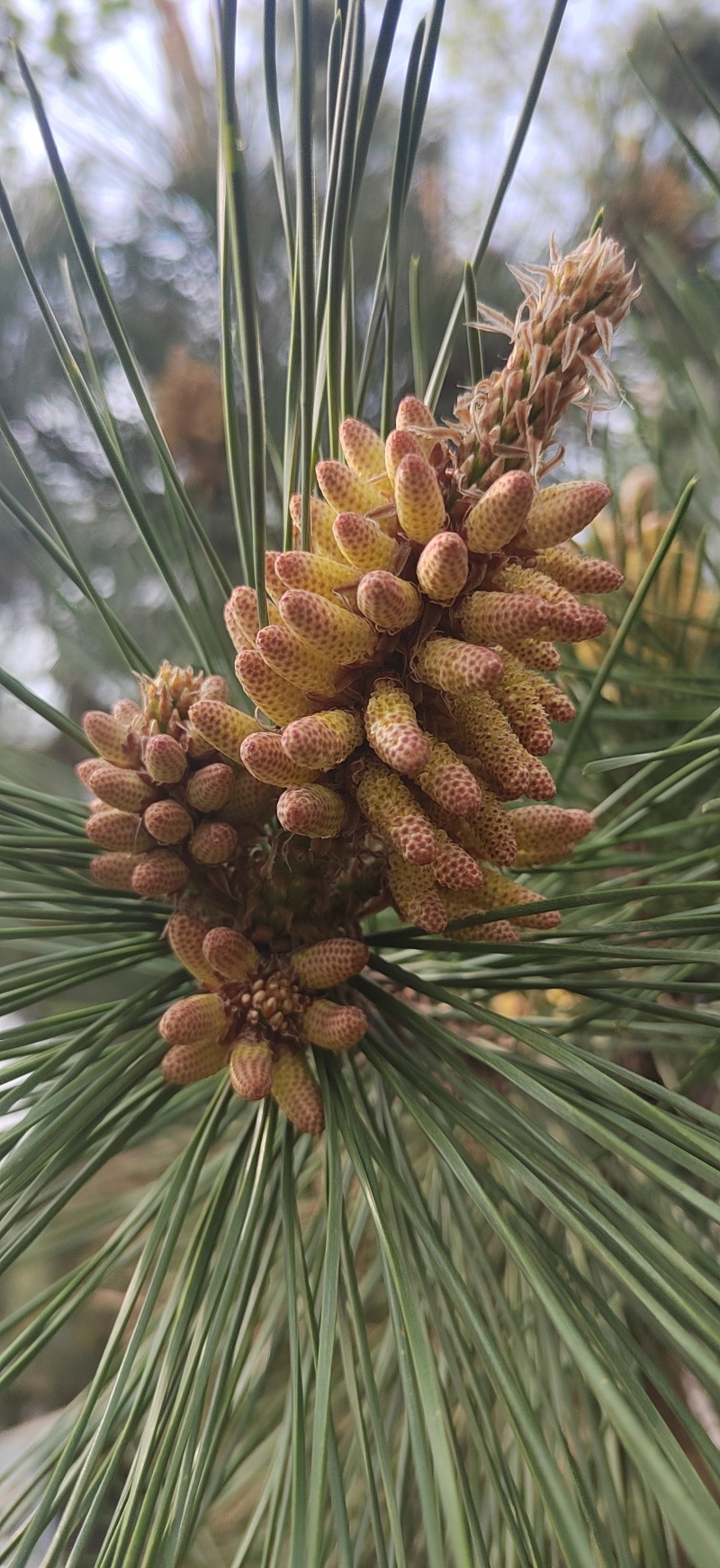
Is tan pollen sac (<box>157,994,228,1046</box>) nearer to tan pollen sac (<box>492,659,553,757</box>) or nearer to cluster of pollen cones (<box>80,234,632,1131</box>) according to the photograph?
cluster of pollen cones (<box>80,234,632,1131</box>)

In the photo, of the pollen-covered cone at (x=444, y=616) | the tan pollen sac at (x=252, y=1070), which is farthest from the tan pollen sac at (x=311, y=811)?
the tan pollen sac at (x=252, y=1070)

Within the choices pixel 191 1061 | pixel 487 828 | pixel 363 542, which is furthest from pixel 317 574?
pixel 191 1061

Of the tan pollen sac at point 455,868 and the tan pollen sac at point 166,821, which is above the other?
the tan pollen sac at point 166,821

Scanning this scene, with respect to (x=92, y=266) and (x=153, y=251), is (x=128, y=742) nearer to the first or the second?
(x=92, y=266)

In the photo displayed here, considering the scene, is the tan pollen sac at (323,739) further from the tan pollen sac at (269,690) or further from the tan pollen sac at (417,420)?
the tan pollen sac at (417,420)

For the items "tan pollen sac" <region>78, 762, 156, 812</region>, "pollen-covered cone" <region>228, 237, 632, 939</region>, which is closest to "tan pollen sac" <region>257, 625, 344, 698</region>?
"pollen-covered cone" <region>228, 237, 632, 939</region>

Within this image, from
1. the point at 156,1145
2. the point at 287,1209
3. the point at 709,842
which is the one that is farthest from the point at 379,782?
the point at 156,1145
